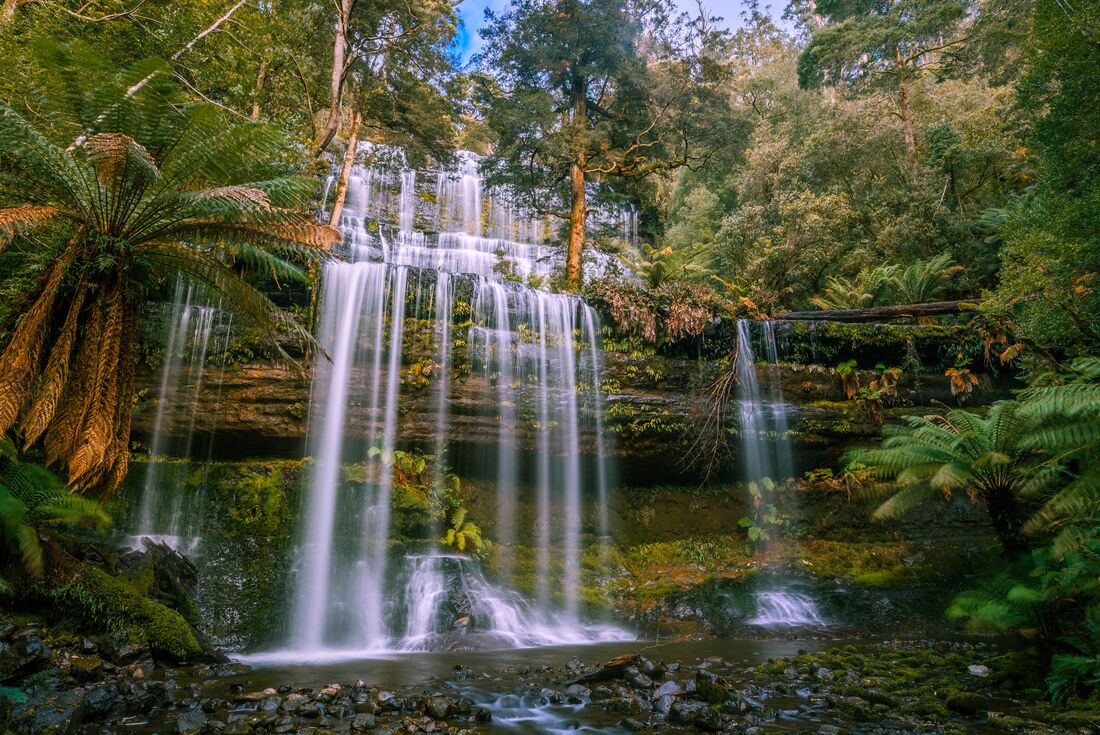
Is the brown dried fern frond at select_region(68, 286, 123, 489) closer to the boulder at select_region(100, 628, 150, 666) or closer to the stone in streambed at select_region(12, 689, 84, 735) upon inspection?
the boulder at select_region(100, 628, 150, 666)

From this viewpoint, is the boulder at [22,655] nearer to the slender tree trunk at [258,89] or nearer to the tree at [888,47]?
the slender tree trunk at [258,89]

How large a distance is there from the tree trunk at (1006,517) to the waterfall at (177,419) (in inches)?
391

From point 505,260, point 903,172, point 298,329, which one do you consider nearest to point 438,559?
point 298,329

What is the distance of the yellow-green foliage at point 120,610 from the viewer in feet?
13.7

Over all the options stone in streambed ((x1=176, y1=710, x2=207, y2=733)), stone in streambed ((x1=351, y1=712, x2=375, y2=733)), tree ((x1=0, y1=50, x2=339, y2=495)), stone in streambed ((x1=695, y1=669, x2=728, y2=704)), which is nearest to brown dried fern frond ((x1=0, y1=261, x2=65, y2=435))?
tree ((x1=0, y1=50, x2=339, y2=495))

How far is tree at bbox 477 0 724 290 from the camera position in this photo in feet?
42.9

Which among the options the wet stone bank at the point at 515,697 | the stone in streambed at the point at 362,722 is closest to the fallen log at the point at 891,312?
the wet stone bank at the point at 515,697

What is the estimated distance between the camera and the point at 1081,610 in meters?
4.84

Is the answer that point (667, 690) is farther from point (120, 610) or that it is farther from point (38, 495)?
point (38, 495)

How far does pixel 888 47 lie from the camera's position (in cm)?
1881

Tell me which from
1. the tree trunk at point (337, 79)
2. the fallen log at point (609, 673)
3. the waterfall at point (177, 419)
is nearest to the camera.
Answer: the fallen log at point (609, 673)

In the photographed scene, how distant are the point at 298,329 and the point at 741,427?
7799 mm

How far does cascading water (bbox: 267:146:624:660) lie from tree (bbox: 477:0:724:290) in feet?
11.1

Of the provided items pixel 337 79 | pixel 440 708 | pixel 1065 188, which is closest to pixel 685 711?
pixel 440 708
